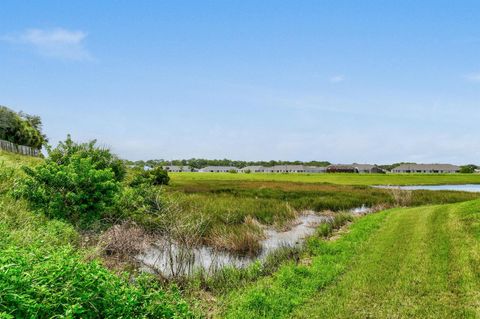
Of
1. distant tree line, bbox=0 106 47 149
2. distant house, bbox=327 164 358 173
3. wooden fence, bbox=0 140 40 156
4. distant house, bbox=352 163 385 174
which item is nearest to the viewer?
wooden fence, bbox=0 140 40 156

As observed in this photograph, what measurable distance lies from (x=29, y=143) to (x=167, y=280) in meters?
79.9

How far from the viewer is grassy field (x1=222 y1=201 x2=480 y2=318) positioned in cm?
784

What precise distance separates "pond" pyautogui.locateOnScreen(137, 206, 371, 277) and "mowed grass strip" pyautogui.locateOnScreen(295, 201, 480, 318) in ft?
12.0

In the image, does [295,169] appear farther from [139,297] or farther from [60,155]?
[139,297]

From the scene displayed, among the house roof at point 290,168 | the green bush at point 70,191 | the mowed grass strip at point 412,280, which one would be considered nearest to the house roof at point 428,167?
the house roof at point 290,168

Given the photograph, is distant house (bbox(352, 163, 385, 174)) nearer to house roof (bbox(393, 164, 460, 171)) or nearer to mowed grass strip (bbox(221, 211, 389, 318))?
house roof (bbox(393, 164, 460, 171))

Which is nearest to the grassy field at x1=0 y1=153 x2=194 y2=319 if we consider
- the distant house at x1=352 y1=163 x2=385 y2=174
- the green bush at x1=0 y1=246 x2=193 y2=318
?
the green bush at x1=0 y1=246 x2=193 y2=318

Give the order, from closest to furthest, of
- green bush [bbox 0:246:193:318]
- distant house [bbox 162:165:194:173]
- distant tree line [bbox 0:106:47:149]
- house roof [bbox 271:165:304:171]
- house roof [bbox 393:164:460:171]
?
green bush [bbox 0:246:193:318] → distant tree line [bbox 0:106:47:149] → house roof [bbox 393:164:460:171] → distant house [bbox 162:165:194:173] → house roof [bbox 271:165:304:171]

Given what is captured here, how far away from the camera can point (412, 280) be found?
9.43 metres

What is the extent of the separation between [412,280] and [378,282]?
929 mm

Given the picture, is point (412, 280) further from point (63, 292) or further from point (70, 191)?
point (70, 191)

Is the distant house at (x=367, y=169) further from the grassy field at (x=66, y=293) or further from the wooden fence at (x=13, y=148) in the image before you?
the grassy field at (x=66, y=293)

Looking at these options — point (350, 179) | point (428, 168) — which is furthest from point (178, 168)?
point (428, 168)

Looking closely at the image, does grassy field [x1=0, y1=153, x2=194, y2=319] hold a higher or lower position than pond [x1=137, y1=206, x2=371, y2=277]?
higher
